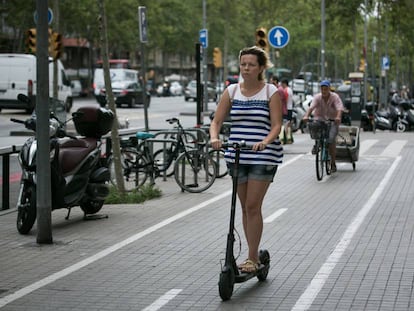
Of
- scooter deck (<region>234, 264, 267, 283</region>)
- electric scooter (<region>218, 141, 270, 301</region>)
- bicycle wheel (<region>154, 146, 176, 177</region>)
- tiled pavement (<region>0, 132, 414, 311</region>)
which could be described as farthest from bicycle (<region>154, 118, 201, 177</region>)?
electric scooter (<region>218, 141, 270, 301</region>)

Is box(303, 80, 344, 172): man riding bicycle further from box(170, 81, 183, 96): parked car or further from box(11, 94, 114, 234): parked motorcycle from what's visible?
box(170, 81, 183, 96): parked car

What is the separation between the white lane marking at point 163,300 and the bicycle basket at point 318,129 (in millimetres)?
10181

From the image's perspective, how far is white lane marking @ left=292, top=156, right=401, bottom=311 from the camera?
752cm

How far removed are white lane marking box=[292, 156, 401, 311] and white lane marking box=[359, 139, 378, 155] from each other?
9334mm

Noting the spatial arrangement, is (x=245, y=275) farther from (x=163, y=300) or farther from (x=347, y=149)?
(x=347, y=149)

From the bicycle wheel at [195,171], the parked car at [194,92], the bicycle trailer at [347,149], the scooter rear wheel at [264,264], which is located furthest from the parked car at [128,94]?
the scooter rear wheel at [264,264]

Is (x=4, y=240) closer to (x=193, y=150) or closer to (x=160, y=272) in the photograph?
(x=160, y=272)

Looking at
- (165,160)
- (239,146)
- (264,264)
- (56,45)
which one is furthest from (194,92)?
(239,146)

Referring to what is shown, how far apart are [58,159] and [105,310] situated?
4249 millimetres

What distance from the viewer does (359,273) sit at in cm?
857

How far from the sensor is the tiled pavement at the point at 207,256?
25.1 ft

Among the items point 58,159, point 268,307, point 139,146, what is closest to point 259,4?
point 139,146

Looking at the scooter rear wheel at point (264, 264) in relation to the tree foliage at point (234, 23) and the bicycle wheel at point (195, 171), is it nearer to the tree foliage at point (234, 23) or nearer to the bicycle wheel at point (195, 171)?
the bicycle wheel at point (195, 171)

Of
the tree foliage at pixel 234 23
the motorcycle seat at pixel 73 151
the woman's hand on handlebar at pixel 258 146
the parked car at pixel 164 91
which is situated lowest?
the parked car at pixel 164 91
